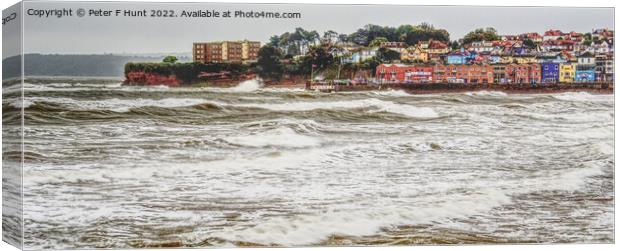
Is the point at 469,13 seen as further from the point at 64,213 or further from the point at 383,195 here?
the point at 64,213

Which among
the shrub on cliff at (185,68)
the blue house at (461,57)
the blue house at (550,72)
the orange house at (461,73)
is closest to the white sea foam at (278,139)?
the shrub on cliff at (185,68)

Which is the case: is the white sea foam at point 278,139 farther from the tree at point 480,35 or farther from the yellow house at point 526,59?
the yellow house at point 526,59

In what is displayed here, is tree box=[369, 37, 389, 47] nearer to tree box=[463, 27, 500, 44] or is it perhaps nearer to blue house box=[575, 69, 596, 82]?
tree box=[463, 27, 500, 44]

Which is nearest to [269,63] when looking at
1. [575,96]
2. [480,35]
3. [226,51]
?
[226,51]

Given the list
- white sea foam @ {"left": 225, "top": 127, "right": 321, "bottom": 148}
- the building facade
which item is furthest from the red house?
white sea foam @ {"left": 225, "top": 127, "right": 321, "bottom": 148}

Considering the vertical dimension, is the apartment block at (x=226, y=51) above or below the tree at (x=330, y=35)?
below

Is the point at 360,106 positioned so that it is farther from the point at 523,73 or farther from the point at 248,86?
the point at 523,73

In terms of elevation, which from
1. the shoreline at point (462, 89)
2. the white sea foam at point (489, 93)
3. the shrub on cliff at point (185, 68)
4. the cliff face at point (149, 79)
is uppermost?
the shrub on cliff at point (185, 68)
